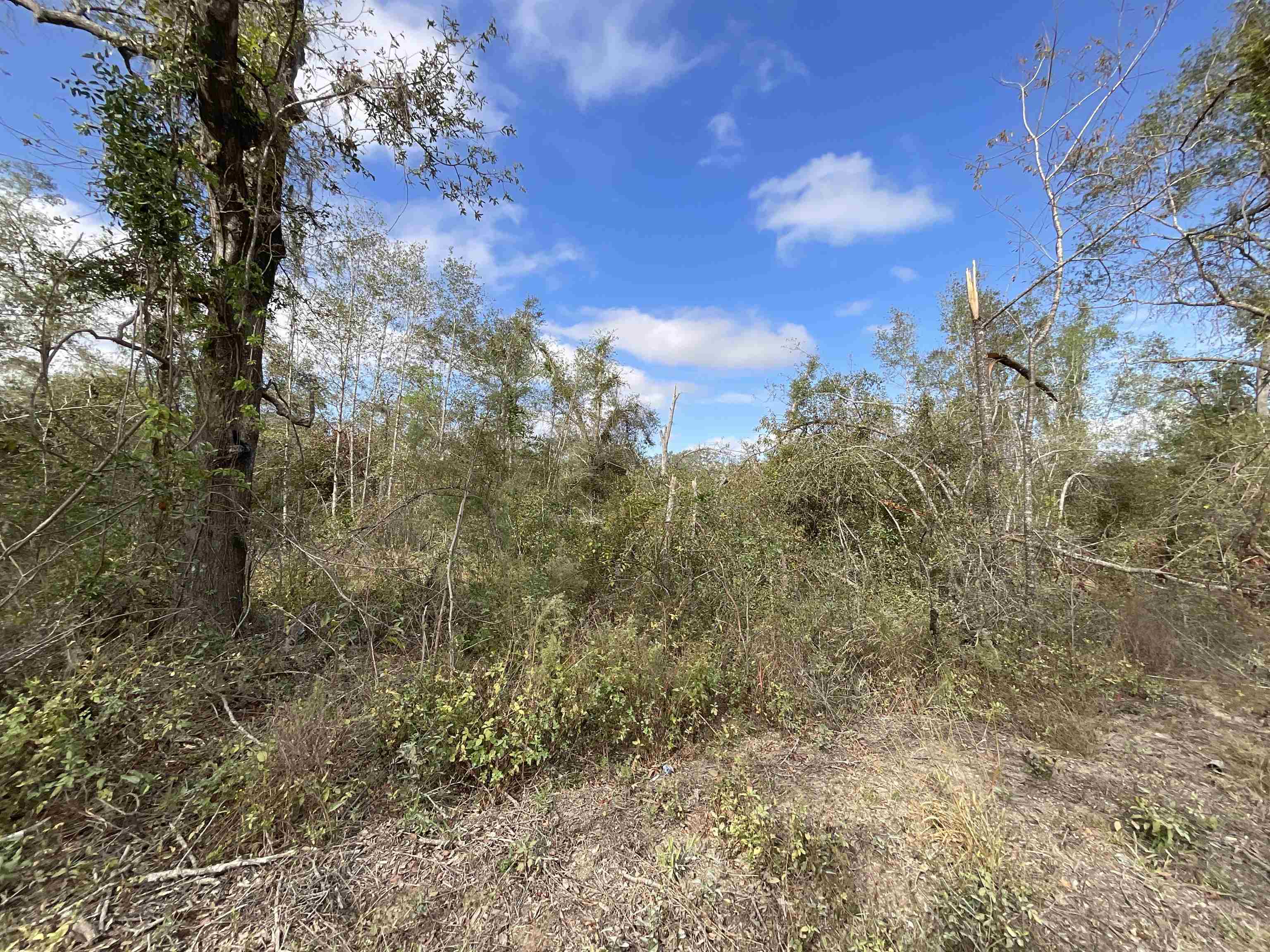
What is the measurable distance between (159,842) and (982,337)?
707 cm

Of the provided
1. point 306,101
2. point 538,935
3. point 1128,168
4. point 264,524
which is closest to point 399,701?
point 538,935

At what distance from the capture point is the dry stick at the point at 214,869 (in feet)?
6.05

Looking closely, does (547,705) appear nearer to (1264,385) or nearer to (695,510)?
(695,510)

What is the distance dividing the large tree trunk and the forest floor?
7.74ft

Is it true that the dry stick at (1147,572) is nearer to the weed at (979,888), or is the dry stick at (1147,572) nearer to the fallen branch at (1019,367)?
the fallen branch at (1019,367)

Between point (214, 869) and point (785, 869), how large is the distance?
8.58 ft

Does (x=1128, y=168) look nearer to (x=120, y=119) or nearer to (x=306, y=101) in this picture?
(x=306, y=101)

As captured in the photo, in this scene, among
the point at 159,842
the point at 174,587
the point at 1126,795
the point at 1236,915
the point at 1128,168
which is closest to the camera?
the point at 1236,915

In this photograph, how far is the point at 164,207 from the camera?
2701 millimetres

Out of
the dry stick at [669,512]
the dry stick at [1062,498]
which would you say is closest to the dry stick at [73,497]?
the dry stick at [669,512]

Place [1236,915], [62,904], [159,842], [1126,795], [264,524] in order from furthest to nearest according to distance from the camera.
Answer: [264,524] < [1126,795] < [159,842] < [1236,915] < [62,904]

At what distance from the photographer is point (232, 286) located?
3.23m

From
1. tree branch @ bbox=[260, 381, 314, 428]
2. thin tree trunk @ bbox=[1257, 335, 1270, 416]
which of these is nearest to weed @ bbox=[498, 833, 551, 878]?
tree branch @ bbox=[260, 381, 314, 428]

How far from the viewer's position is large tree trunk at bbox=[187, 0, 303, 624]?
3160mm
